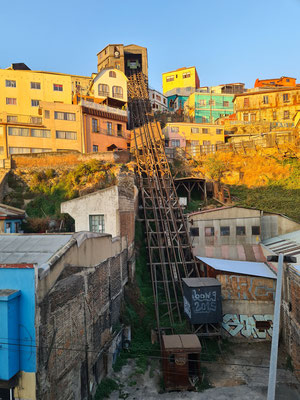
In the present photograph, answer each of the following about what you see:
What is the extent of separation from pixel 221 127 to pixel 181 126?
644cm

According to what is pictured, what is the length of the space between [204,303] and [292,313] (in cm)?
466

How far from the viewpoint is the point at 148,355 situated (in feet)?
53.9

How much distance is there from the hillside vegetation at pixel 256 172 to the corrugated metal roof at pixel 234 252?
844 centimetres

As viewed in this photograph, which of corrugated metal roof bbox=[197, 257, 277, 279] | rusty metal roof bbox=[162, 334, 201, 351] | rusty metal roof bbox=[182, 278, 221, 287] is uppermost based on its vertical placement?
corrugated metal roof bbox=[197, 257, 277, 279]

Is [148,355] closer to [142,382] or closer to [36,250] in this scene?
[142,382]

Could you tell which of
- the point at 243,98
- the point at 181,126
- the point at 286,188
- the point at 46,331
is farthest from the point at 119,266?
the point at 243,98

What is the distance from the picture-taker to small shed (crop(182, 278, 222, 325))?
57.7 ft

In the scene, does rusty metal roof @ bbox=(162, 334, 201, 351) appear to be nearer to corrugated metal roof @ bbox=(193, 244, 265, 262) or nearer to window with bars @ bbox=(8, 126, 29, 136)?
corrugated metal roof @ bbox=(193, 244, 265, 262)

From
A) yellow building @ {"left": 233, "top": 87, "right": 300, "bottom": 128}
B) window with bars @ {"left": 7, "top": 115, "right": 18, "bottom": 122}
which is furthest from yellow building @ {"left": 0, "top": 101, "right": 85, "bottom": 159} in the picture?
yellow building @ {"left": 233, "top": 87, "right": 300, "bottom": 128}

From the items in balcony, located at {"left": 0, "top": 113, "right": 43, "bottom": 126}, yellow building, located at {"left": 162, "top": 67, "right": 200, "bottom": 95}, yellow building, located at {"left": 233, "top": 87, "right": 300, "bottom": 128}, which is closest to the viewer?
balcony, located at {"left": 0, "top": 113, "right": 43, "bottom": 126}

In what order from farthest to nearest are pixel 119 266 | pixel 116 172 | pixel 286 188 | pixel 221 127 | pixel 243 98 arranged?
1. pixel 243 98
2. pixel 221 127
3. pixel 286 188
4. pixel 116 172
5. pixel 119 266

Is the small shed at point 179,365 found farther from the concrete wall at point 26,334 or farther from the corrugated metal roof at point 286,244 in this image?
the corrugated metal roof at point 286,244

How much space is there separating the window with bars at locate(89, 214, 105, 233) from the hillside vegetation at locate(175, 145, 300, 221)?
723 inches

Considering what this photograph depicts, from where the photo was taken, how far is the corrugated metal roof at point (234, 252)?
2444cm
